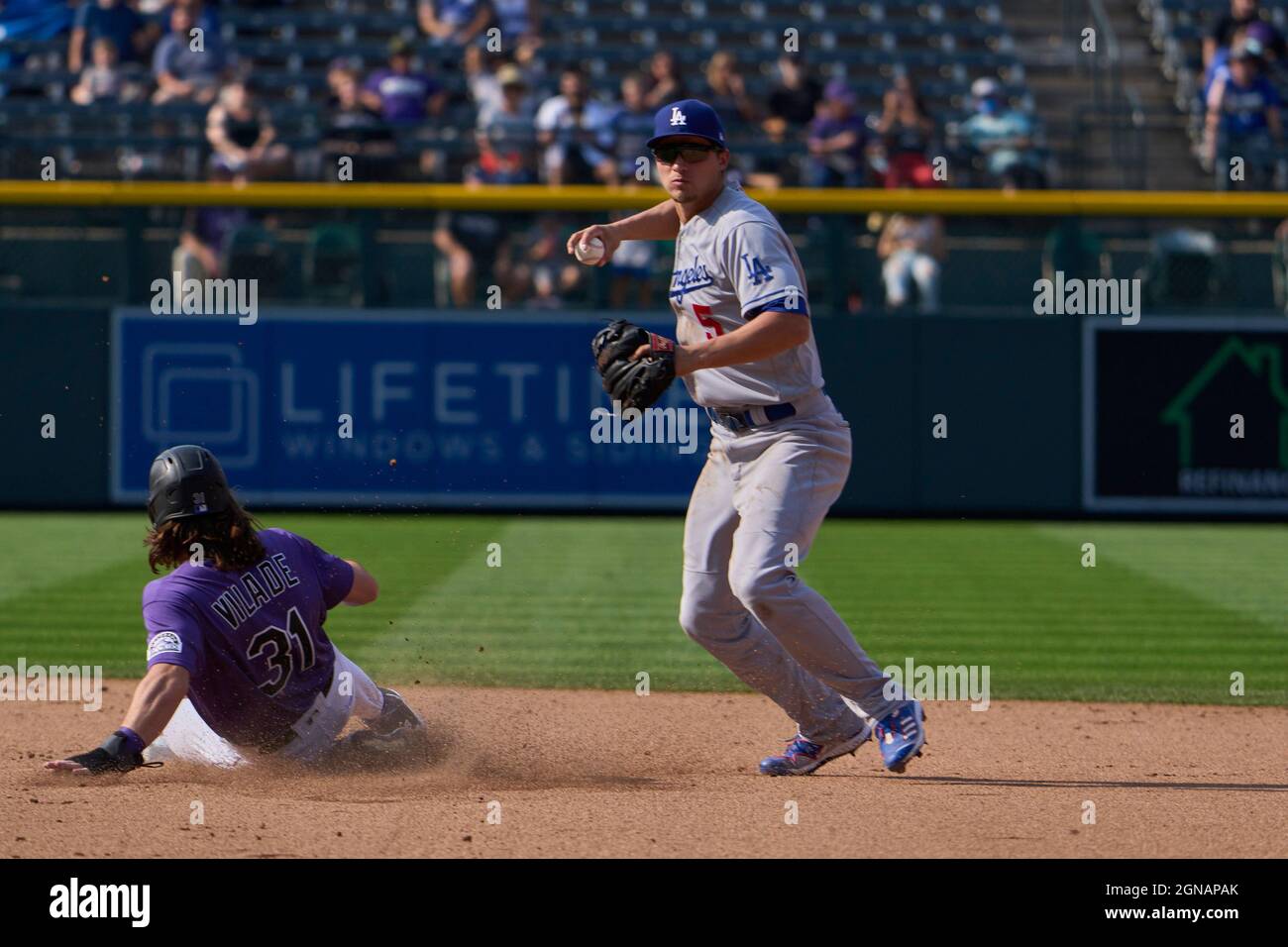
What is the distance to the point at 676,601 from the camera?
10.8m

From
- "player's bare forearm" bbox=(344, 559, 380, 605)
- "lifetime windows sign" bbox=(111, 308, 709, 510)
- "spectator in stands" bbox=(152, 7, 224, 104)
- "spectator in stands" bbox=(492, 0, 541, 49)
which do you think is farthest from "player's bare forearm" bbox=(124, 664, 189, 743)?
"spectator in stands" bbox=(492, 0, 541, 49)

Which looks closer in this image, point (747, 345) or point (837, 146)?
point (747, 345)

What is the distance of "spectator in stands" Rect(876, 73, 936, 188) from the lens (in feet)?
51.9

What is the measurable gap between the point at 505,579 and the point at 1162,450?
21.3ft

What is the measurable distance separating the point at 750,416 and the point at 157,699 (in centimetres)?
195

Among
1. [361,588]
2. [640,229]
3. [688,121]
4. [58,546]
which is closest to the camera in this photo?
[688,121]

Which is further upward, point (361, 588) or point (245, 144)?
point (245, 144)

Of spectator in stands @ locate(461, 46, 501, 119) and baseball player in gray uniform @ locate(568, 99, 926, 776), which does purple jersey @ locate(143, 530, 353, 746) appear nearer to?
baseball player in gray uniform @ locate(568, 99, 926, 776)

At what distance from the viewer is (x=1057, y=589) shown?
37.5 feet

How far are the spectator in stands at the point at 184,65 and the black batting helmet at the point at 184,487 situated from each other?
12.4 m

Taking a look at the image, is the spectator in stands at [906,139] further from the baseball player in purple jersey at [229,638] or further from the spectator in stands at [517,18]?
the baseball player in purple jersey at [229,638]

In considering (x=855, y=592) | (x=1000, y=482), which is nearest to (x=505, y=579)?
(x=855, y=592)

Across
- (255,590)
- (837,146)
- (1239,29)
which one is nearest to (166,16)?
(837,146)

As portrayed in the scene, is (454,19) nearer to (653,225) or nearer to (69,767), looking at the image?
(653,225)
